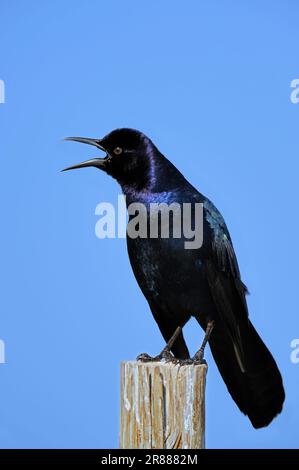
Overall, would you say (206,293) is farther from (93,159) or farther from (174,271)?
(93,159)

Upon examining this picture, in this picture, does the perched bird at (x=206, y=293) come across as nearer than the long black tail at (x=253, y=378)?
Yes

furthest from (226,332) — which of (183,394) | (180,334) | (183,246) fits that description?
(183,394)

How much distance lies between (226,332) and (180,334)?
1.37 ft

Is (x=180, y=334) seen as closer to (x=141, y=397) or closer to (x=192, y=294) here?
(x=192, y=294)

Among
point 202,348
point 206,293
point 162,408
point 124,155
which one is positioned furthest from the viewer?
point 124,155

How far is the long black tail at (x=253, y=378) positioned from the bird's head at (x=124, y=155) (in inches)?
58.1

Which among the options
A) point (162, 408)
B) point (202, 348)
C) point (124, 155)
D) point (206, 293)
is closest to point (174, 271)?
point (206, 293)

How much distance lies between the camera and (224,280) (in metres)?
6.41

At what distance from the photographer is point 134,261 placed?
6512 mm

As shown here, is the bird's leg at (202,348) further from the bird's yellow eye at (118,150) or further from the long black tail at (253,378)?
the bird's yellow eye at (118,150)

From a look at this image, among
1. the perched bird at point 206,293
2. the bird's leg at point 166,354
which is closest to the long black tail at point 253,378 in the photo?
the perched bird at point 206,293

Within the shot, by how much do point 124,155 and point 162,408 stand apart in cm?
259

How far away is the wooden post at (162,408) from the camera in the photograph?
5035mm

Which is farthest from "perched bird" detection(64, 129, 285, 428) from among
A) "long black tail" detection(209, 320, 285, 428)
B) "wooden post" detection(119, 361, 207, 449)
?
"wooden post" detection(119, 361, 207, 449)
